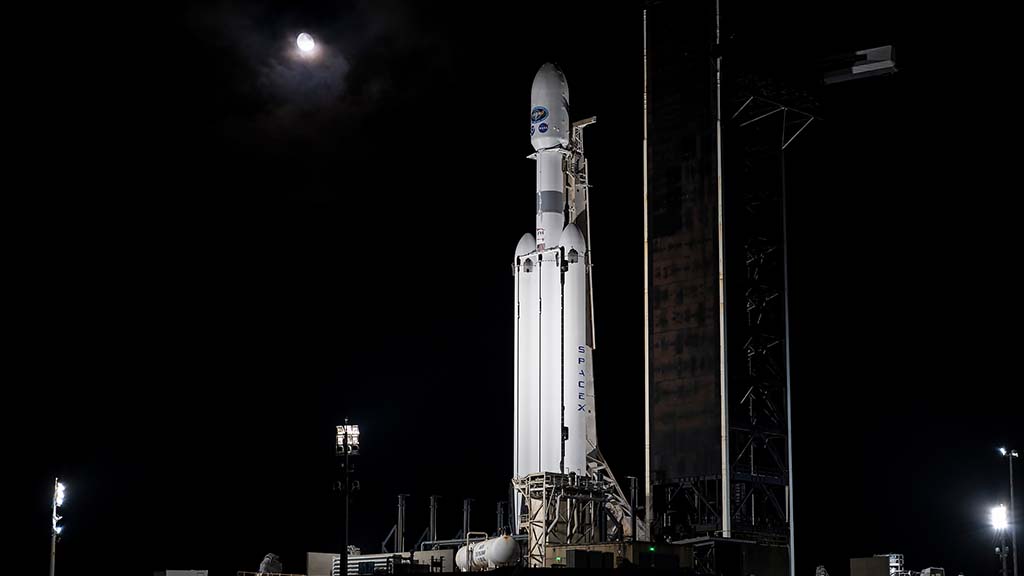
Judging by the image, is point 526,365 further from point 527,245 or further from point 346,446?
point 346,446

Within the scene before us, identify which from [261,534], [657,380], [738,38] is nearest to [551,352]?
[657,380]

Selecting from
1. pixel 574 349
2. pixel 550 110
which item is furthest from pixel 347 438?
pixel 550 110

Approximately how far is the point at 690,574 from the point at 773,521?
579 cm

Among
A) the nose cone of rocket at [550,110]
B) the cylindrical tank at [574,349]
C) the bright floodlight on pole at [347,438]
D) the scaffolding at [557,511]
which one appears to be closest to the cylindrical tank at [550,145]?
the nose cone of rocket at [550,110]

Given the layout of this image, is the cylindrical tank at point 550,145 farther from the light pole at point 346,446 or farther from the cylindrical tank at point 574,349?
the light pole at point 346,446

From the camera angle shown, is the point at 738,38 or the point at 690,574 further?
the point at 738,38

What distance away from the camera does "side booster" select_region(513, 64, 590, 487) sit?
45.8m

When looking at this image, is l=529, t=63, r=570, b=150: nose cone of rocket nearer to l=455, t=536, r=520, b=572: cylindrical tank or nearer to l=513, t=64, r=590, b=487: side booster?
l=513, t=64, r=590, b=487: side booster

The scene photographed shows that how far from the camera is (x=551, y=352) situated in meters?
46.5

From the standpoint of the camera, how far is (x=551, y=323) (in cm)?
4672

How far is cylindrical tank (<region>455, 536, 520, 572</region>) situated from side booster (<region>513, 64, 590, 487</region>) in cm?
324

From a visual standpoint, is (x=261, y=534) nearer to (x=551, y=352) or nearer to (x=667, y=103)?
(x=551, y=352)

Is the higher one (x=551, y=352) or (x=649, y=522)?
(x=551, y=352)

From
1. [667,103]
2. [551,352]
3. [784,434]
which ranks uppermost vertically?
[667,103]
